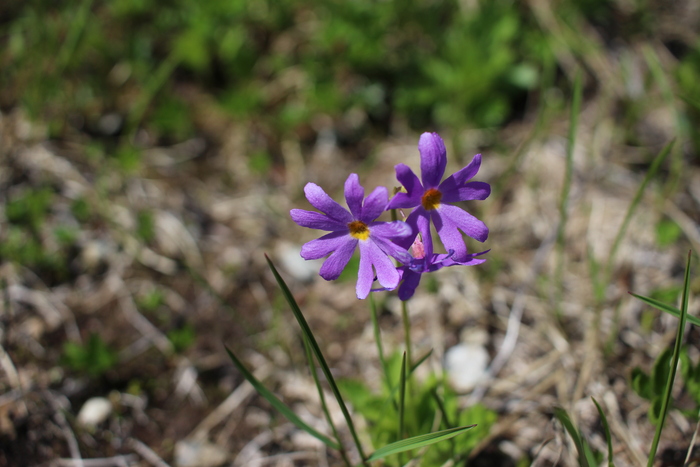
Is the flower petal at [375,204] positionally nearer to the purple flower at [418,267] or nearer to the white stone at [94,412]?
the purple flower at [418,267]

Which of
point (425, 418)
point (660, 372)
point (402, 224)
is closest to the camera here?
point (402, 224)

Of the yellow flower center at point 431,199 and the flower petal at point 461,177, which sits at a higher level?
the flower petal at point 461,177

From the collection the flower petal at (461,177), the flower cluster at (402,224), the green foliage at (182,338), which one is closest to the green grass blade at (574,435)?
the flower cluster at (402,224)

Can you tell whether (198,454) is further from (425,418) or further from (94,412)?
(425,418)

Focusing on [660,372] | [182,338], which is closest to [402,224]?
[660,372]

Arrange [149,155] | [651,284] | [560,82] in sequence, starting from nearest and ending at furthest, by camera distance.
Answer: [651,284], [149,155], [560,82]

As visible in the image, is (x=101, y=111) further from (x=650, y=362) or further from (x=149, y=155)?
(x=650, y=362)

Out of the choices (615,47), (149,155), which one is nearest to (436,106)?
(615,47)
